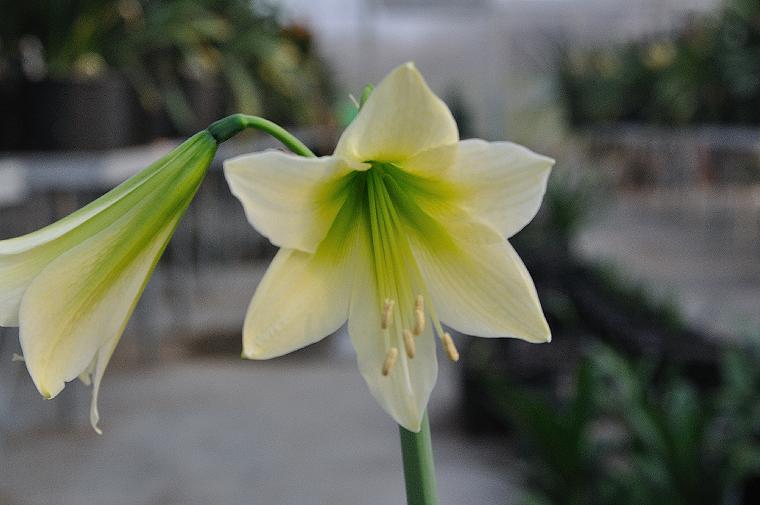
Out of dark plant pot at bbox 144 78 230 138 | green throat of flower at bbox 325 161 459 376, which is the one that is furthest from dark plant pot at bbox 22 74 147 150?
green throat of flower at bbox 325 161 459 376

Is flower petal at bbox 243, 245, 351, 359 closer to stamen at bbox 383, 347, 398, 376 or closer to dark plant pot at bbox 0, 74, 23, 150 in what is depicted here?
stamen at bbox 383, 347, 398, 376

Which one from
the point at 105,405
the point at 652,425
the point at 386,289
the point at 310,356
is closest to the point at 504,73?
the point at 310,356

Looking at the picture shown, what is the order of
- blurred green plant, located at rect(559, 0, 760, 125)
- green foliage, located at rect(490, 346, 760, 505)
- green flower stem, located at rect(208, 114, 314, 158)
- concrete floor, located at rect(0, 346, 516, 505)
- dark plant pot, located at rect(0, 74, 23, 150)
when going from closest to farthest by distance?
green flower stem, located at rect(208, 114, 314, 158) → green foliage, located at rect(490, 346, 760, 505) → concrete floor, located at rect(0, 346, 516, 505) → dark plant pot, located at rect(0, 74, 23, 150) → blurred green plant, located at rect(559, 0, 760, 125)

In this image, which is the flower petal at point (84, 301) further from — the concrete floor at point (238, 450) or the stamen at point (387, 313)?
the concrete floor at point (238, 450)

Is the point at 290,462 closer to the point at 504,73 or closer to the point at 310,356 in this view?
the point at 310,356

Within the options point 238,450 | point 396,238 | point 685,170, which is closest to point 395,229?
point 396,238

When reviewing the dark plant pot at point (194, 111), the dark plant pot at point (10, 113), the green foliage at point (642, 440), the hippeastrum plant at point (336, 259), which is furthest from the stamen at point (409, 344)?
the dark plant pot at point (194, 111)
